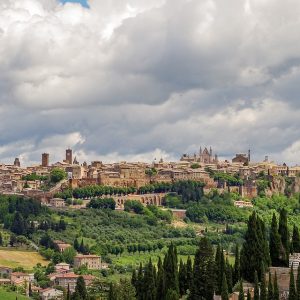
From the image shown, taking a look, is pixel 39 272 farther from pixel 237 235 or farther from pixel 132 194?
pixel 132 194

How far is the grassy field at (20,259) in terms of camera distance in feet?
423

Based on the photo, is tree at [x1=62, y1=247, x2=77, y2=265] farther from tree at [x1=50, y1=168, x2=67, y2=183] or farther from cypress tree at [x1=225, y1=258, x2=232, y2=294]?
cypress tree at [x1=225, y1=258, x2=232, y2=294]

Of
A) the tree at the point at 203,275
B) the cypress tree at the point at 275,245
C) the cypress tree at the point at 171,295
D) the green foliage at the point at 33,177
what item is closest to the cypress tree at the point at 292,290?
the tree at the point at 203,275

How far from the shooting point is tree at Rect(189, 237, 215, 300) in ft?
205

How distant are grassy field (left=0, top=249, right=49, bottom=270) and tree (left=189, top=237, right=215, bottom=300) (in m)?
66.6

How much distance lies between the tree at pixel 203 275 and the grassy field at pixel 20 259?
66640 millimetres

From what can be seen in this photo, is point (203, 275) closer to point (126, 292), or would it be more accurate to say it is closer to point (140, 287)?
point (126, 292)

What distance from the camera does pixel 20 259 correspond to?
131 m

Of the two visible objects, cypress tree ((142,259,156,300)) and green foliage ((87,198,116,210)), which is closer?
cypress tree ((142,259,156,300))

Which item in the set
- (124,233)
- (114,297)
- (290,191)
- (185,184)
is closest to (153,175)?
(185,184)

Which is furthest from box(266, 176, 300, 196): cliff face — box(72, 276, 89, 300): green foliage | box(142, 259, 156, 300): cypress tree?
box(142, 259, 156, 300): cypress tree

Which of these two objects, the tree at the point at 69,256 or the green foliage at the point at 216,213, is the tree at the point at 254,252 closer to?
the tree at the point at 69,256

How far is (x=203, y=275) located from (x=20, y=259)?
71.5 m

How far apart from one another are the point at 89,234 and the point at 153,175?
50816 mm
